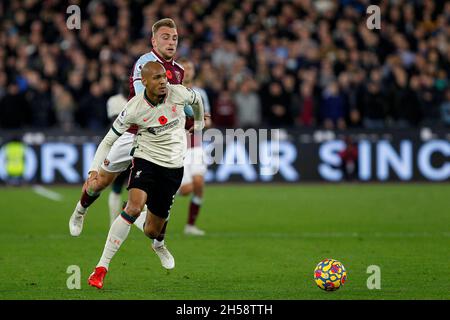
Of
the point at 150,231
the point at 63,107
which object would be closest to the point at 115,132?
the point at 150,231

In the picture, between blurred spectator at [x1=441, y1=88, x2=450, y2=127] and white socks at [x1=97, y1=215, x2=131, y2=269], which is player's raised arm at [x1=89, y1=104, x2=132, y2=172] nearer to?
white socks at [x1=97, y1=215, x2=131, y2=269]

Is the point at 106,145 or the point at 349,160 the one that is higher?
the point at 106,145

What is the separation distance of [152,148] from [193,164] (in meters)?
4.45

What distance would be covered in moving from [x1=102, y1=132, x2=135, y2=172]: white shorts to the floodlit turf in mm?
1048

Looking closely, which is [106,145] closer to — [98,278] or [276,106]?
[98,278]

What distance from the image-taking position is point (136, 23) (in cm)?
2375

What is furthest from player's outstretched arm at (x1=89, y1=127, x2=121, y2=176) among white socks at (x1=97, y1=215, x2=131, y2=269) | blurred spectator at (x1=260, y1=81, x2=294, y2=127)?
blurred spectator at (x1=260, y1=81, x2=294, y2=127)

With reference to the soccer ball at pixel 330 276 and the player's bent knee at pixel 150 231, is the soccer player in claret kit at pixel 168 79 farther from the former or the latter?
the soccer ball at pixel 330 276

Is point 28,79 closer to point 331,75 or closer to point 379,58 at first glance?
point 331,75

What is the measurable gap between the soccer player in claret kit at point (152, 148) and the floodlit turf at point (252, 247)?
1.87 ft

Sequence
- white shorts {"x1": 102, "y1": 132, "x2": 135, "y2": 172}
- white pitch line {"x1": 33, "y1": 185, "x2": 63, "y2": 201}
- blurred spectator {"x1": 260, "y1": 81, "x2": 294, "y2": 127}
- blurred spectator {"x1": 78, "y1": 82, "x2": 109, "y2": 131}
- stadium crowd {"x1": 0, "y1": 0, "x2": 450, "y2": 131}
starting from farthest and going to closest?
blurred spectator {"x1": 260, "y1": 81, "x2": 294, "y2": 127}
stadium crowd {"x1": 0, "y1": 0, "x2": 450, "y2": 131}
blurred spectator {"x1": 78, "y1": 82, "x2": 109, "y2": 131}
white pitch line {"x1": 33, "y1": 185, "x2": 63, "y2": 201}
white shorts {"x1": 102, "y1": 132, "x2": 135, "y2": 172}

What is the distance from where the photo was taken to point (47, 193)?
65.2 feet

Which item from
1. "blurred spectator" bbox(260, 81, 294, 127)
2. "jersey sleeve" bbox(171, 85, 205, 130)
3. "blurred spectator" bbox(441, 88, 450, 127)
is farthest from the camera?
"blurred spectator" bbox(441, 88, 450, 127)

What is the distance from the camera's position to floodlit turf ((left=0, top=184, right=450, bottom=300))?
9070 millimetres
